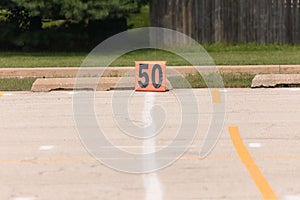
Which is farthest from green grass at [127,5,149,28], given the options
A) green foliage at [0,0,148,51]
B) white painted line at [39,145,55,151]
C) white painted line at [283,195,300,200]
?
white painted line at [283,195,300,200]

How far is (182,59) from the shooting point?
54.0 feet

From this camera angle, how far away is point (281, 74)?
44.8 feet

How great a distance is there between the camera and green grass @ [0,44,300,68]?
614 inches

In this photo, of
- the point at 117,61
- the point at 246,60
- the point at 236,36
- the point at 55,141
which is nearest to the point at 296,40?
the point at 236,36

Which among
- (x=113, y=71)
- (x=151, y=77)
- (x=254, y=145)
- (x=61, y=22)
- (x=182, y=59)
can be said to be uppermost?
(x=254, y=145)

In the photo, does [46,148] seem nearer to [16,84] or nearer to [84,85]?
[84,85]

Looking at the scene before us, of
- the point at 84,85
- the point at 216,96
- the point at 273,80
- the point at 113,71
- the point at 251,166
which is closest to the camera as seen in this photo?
the point at 251,166

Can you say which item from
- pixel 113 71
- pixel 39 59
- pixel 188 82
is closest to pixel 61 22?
pixel 39 59

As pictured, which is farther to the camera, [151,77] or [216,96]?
[151,77]

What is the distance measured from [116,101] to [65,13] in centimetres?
637

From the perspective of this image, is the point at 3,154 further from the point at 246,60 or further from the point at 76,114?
the point at 246,60

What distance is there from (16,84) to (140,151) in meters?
5.91

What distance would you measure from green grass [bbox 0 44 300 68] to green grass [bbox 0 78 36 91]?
4.33ft

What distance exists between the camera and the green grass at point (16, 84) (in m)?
13.2
